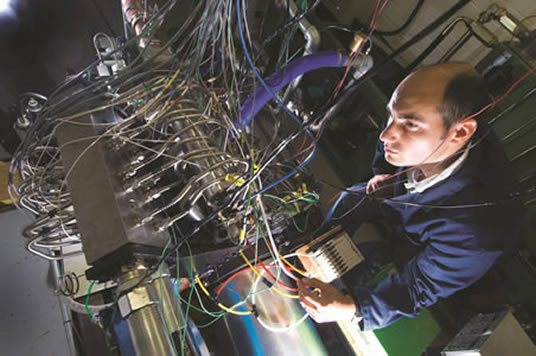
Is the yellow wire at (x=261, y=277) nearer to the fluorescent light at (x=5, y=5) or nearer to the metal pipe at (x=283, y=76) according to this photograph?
the metal pipe at (x=283, y=76)

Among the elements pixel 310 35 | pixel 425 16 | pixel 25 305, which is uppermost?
pixel 425 16

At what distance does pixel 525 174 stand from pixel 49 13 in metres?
2.24

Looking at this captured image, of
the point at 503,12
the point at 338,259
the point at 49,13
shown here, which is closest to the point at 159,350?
the point at 338,259

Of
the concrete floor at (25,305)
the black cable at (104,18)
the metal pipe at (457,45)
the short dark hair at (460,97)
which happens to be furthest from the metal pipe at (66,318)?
the metal pipe at (457,45)

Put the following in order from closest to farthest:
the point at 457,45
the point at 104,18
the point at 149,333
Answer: the point at 149,333
the point at 104,18
the point at 457,45

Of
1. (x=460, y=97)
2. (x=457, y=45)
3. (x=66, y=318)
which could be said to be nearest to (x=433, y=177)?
(x=460, y=97)

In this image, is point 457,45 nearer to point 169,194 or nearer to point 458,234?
point 458,234

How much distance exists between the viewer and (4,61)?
44.6 inches

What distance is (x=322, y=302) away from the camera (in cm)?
98

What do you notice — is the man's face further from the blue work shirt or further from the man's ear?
the blue work shirt

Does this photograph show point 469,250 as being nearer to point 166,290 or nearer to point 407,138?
point 407,138

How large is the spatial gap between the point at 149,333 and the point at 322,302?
582mm

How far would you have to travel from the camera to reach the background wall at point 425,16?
1.57m

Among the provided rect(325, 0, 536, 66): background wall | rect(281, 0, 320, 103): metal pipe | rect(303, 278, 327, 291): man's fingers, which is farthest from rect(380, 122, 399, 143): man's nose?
rect(325, 0, 536, 66): background wall
